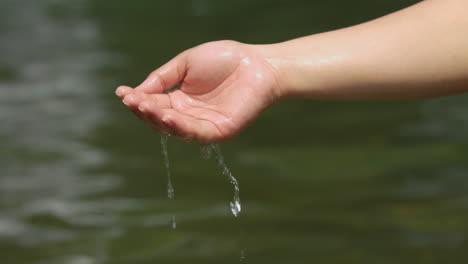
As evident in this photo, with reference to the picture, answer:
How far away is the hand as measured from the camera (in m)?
2.20

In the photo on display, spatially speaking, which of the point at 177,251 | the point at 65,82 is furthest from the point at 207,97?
the point at 65,82

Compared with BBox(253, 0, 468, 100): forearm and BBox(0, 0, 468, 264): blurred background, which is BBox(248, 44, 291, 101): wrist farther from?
BBox(0, 0, 468, 264): blurred background

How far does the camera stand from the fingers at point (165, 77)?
7.47ft

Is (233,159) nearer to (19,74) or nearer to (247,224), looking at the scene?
(247,224)

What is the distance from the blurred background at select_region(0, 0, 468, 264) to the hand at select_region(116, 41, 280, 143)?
116 cm

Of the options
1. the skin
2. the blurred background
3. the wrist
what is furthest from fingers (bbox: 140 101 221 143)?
the blurred background

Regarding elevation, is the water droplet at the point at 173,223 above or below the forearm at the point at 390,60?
below

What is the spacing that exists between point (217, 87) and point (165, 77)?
189 millimetres

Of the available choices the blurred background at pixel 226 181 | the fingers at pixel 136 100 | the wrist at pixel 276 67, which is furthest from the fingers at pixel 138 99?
the blurred background at pixel 226 181

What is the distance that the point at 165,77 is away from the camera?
2.32 metres

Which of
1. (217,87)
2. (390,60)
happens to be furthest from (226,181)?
(390,60)

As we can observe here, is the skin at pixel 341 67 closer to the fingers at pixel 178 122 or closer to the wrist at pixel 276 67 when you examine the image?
the wrist at pixel 276 67

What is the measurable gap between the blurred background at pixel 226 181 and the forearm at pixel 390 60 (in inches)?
43.3

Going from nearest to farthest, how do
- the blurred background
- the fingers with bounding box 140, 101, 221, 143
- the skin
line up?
1. the fingers with bounding box 140, 101, 221, 143
2. the skin
3. the blurred background
